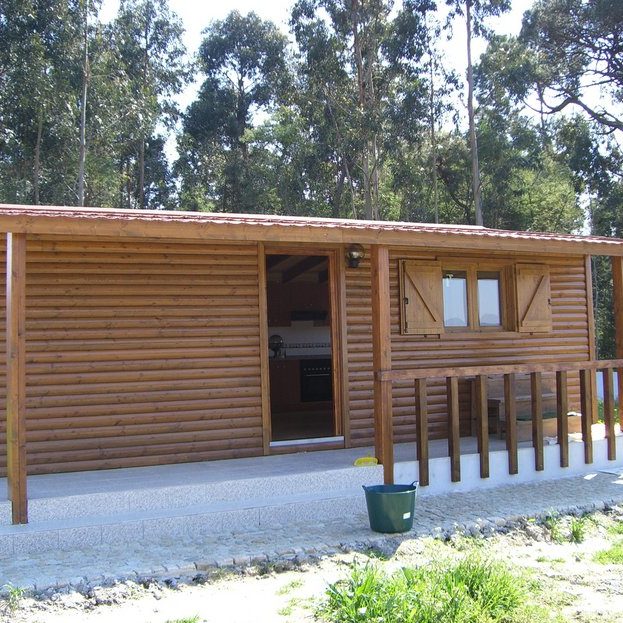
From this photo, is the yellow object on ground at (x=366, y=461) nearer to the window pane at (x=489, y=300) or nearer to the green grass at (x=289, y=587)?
the green grass at (x=289, y=587)

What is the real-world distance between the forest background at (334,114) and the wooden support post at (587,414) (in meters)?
16.3

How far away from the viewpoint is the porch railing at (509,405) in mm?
6465

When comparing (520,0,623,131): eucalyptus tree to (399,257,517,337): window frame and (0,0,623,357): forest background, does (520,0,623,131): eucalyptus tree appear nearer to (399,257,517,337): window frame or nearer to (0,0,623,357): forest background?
(0,0,623,357): forest background

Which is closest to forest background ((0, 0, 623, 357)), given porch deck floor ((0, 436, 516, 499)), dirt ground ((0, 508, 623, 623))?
porch deck floor ((0, 436, 516, 499))

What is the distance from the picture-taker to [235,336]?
7.09 meters

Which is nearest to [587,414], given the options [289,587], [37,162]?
A: [289,587]

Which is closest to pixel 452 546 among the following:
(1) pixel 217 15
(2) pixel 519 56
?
(2) pixel 519 56

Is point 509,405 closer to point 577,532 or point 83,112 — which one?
point 577,532

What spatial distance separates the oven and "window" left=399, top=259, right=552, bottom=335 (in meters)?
4.01

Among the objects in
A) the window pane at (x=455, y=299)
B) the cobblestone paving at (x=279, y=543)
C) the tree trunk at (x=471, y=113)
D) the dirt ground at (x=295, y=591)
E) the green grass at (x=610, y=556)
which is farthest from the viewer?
the tree trunk at (x=471, y=113)

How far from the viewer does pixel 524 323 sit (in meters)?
8.50

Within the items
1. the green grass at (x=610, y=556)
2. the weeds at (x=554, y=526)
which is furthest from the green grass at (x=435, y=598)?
the weeds at (x=554, y=526)

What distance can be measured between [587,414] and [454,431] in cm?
178

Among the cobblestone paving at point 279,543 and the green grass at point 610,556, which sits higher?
the cobblestone paving at point 279,543
